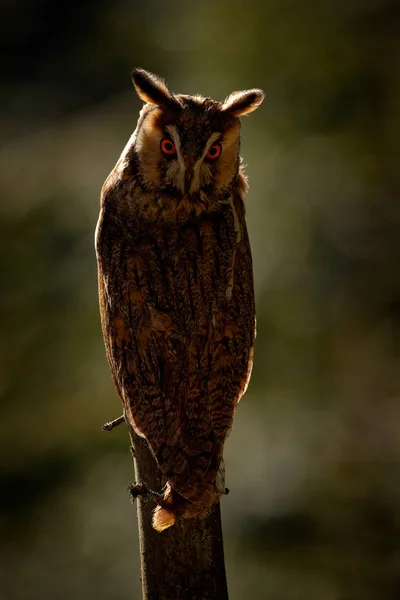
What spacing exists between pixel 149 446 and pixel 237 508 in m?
4.40

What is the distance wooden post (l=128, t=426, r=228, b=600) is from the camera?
2738 millimetres

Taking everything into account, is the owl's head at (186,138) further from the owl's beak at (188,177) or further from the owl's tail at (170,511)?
the owl's tail at (170,511)

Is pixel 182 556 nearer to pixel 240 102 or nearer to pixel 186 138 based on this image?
pixel 186 138

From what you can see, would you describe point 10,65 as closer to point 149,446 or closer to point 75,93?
point 75,93

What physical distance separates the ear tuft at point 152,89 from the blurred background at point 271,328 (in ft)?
14.8

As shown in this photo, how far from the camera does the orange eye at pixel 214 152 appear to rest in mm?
2891

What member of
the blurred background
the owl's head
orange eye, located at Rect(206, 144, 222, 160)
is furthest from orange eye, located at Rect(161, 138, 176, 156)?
the blurred background

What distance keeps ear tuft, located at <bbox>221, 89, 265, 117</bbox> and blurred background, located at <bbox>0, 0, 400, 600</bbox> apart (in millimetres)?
4426

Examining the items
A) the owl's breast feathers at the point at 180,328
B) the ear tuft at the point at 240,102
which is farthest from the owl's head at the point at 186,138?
the owl's breast feathers at the point at 180,328

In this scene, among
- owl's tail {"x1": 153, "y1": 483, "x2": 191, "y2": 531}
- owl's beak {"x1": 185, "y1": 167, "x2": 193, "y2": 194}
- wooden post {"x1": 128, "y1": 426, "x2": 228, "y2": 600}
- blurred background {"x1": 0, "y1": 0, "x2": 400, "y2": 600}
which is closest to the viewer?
owl's tail {"x1": 153, "y1": 483, "x2": 191, "y2": 531}

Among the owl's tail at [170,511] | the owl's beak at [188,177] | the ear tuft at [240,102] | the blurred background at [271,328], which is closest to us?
the owl's tail at [170,511]

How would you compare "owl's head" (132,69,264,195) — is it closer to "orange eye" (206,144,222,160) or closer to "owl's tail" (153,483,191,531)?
"orange eye" (206,144,222,160)

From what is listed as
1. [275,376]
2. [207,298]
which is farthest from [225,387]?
[275,376]

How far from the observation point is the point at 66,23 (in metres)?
9.37
